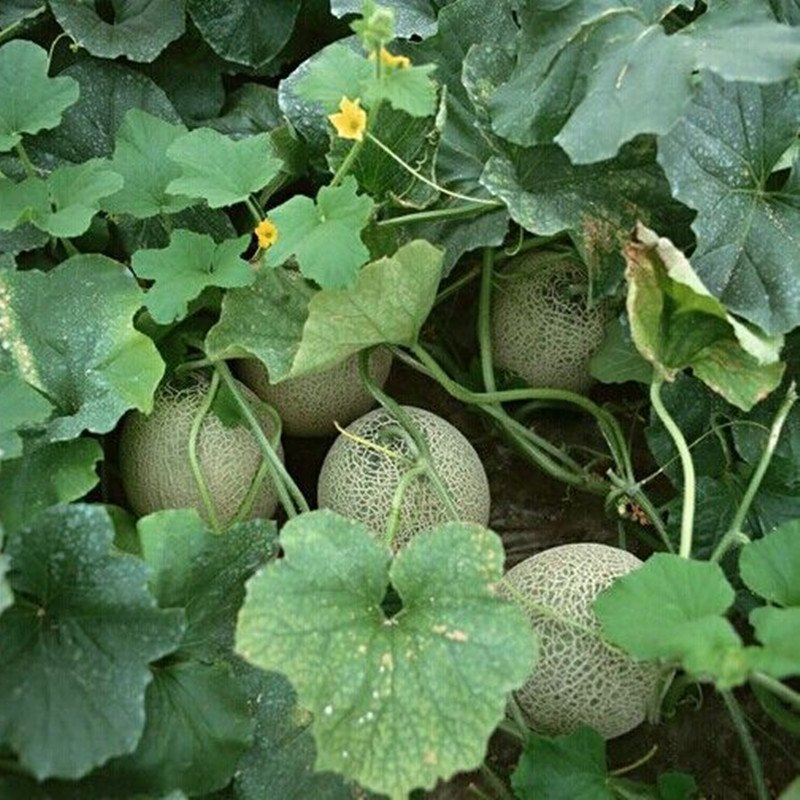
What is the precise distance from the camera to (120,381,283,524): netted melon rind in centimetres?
135

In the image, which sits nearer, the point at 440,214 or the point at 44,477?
the point at 44,477

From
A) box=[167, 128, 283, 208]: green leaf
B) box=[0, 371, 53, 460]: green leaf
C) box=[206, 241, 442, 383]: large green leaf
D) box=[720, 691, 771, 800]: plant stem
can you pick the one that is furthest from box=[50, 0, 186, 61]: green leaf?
box=[720, 691, 771, 800]: plant stem

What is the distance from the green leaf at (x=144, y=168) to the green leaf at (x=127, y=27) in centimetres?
17

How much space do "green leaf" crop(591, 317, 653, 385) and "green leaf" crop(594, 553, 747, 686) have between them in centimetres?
29

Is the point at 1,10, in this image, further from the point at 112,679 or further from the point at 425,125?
the point at 112,679

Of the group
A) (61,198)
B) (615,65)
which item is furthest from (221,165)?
(615,65)

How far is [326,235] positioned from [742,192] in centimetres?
42

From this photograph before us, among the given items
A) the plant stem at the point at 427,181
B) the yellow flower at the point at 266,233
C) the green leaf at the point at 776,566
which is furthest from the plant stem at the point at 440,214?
the green leaf at the point at 776,566

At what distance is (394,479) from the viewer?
4.33 ft

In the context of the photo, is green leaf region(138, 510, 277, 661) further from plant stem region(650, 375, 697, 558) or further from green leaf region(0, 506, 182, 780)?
plant stem region(650, 375, 697, 558)

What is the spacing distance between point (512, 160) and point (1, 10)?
708 mm

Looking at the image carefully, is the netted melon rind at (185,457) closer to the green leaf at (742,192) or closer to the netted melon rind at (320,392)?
the netted melon rind at (320,392)

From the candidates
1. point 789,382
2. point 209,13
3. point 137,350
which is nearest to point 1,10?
point 209,13

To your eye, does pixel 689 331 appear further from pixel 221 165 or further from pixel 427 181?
pixel 221 165
